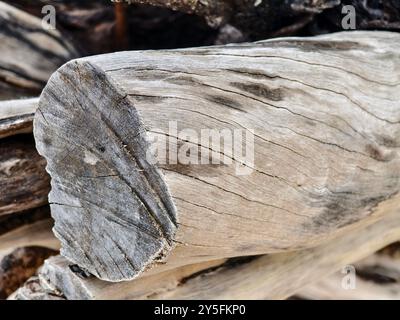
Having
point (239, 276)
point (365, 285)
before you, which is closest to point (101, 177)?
point (239, 276)

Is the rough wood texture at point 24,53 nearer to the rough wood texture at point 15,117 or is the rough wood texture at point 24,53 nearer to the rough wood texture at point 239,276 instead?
the rough wood texture at point 15,117

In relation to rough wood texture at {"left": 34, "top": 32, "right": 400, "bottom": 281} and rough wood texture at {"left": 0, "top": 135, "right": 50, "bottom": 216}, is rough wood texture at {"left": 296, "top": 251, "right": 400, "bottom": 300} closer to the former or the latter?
rough wood texture at {"left": 34, "top": 32, "right": 400, "bottom": 281}

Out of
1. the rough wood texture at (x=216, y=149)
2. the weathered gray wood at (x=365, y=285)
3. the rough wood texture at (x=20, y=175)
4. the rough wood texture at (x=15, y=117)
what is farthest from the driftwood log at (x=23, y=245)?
the weathered gray wood at (x=365, y=285)

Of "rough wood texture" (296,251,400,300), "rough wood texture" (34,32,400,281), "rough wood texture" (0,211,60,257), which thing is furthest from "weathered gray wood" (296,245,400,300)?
"rough wood texture" (0,211,60,257)

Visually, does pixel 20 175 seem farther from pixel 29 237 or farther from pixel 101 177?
pixel 101 177

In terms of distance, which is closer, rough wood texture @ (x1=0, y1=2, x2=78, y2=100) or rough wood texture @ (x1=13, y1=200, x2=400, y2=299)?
rough wood texture @ (x1=13, y1=200, x2=400, y2=299)
